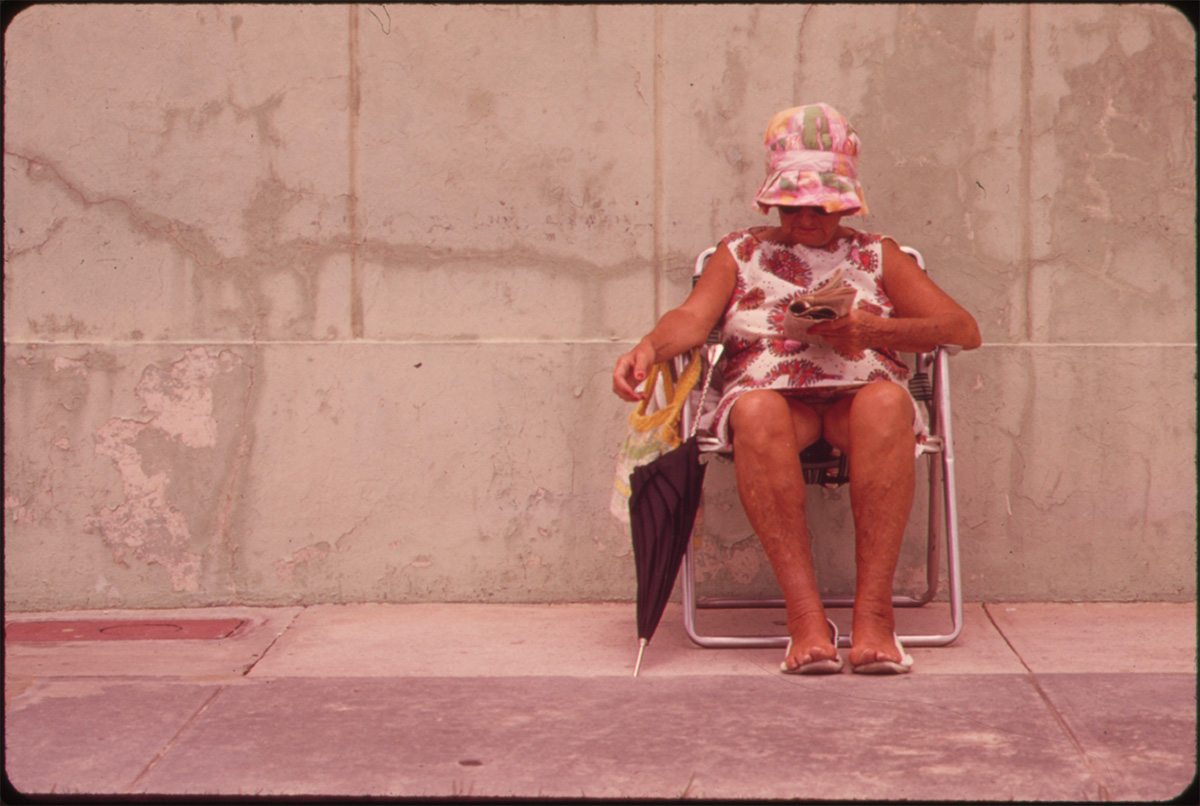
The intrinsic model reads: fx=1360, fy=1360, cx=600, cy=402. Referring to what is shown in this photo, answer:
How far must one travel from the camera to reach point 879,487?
3467 millimetres

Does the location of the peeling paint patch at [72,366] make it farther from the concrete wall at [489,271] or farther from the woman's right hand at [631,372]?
the woman's right hand at [631,372]

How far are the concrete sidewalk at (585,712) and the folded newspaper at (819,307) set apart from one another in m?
0.87

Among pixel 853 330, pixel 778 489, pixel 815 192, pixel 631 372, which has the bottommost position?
pixel 778 489

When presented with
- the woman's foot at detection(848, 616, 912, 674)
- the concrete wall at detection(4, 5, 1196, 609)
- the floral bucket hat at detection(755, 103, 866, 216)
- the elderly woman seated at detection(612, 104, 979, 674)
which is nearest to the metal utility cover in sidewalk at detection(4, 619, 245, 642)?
the concrete wall at detection(4, 5, 1196, 609)

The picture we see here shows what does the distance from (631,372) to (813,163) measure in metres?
0.77

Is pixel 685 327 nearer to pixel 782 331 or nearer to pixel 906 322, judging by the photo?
pixel 782 331

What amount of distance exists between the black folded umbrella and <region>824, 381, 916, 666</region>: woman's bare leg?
422 mm

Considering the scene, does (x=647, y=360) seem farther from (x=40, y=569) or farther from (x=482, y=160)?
(x=40, y=569)

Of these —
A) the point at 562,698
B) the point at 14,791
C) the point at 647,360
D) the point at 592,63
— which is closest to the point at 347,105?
the point at 592,63

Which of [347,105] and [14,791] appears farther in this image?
[347,105]

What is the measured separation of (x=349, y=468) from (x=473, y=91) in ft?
4.00

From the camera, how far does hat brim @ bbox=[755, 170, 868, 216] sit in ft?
11.8

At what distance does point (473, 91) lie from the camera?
4.17 metres

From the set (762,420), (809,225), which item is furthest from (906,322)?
(762,420)
